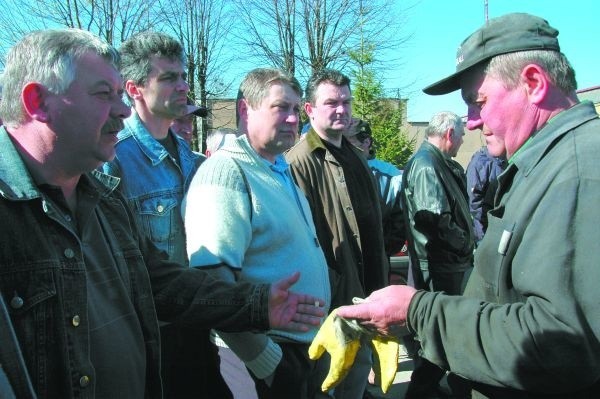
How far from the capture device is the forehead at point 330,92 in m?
4.45

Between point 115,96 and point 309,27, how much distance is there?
63.4 feet

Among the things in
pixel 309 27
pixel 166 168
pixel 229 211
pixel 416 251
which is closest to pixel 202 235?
pixel 229 211

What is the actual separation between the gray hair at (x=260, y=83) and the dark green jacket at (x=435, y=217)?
1.91 m

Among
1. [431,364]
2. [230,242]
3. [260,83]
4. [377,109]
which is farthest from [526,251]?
[377,109]

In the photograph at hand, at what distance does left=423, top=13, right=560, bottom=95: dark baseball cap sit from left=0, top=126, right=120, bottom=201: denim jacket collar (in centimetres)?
168

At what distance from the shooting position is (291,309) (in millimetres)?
2352

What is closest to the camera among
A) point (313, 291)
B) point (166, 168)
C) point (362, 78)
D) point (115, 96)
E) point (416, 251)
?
point (115, 96)

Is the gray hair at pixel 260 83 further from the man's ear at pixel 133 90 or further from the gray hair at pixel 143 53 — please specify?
the man's ear at pixel 133 90

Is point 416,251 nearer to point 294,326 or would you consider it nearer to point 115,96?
point 294,326

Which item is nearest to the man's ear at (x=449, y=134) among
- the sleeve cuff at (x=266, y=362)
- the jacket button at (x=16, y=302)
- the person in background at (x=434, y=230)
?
the person in background at (x=434, y=230)

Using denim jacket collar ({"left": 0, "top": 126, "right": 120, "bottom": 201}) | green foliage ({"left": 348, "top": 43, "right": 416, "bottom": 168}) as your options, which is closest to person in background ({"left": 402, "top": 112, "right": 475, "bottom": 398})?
denim jacket collar ({"left": 0, "top": 126, "right": 120, "bottom": 201})

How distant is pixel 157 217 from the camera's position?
2.87m

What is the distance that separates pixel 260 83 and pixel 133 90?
2.46 ft

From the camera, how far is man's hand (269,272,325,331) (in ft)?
7.53
